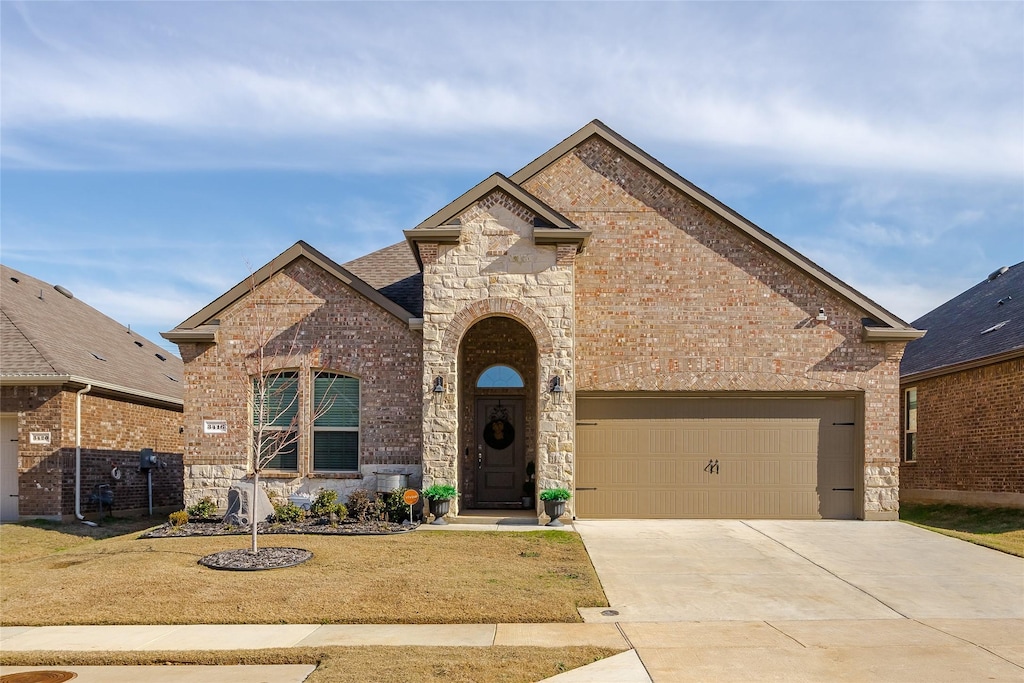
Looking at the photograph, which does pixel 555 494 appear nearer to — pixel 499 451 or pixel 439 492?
pixel 439 492

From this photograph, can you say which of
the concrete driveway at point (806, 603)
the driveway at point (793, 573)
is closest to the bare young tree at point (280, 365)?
the driveway at point (793, 573)

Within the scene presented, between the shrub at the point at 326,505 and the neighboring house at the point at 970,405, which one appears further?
the neighboring house at the point at 970,405

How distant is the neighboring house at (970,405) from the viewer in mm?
15922

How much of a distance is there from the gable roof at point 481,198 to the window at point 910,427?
11774 mm

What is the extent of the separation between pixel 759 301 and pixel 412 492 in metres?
7.62

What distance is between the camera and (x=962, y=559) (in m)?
11.2

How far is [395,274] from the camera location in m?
17.3

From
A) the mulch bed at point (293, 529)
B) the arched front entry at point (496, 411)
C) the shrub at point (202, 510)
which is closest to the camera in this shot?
the mulch bed at point (293, 529)

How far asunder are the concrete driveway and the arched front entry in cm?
284

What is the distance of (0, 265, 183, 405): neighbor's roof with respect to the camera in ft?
52.4

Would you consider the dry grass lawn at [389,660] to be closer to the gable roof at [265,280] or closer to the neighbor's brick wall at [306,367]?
the neighbor's brick wall at [306,367]

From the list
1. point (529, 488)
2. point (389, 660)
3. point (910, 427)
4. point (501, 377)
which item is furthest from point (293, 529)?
point (910, 427)

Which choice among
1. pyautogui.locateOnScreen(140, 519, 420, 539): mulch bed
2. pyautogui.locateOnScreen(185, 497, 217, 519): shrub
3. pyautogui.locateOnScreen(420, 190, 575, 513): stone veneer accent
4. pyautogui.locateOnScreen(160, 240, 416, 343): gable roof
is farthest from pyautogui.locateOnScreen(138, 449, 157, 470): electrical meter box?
pyautogui.locateOnScreen(420, 190, 575, 513): stone veneer accent

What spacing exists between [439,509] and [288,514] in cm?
289
